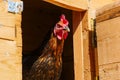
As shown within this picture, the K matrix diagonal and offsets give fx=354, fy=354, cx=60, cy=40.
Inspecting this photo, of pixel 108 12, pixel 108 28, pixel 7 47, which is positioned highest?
pixel 108 12

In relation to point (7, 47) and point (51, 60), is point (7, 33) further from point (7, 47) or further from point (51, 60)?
point (51, 60)

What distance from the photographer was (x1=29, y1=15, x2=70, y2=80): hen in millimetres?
2623

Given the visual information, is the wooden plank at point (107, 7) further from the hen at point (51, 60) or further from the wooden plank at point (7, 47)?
the wooden plank at point (7, 47)

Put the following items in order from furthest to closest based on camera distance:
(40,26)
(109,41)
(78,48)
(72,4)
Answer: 1. (40,26)
2. (78,48)
3. (72,4)
4. (109,41)

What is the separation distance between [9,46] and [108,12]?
76 centimetres

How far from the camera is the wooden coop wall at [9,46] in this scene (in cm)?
193

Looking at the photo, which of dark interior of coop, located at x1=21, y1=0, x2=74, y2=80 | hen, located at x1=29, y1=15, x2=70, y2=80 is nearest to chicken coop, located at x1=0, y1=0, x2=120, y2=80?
dark interior of coop, located at x1=21, y1=0, x2=74, y2=80

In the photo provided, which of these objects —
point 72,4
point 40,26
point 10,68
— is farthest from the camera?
point 40,26

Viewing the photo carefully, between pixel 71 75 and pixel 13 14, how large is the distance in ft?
5.25

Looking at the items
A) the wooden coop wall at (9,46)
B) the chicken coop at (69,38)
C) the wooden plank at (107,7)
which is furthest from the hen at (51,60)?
the wooden coop wall at (9,46)

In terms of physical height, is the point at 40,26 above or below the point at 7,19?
above

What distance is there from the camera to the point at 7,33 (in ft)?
6.48

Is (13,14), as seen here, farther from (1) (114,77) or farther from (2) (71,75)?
(2) (71,75)

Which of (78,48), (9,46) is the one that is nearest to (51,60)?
(78,48)
